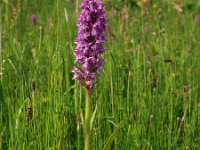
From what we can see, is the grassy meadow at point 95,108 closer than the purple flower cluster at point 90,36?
No

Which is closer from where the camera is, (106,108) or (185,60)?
(106,108)

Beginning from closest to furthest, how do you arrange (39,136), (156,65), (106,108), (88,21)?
(88,21), (39,136), (106,108), (156,65)

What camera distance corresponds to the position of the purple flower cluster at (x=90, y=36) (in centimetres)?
150

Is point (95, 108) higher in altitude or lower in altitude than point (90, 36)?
lower

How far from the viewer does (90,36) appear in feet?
5.01

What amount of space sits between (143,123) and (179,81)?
98cm

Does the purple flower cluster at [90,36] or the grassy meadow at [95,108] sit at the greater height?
the purple flower cluster at [90,36]

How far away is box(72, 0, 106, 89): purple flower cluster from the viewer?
1.50 metres

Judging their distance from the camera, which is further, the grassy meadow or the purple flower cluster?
the grassy meadow

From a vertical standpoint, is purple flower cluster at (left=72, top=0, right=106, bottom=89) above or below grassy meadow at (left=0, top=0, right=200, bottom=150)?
above

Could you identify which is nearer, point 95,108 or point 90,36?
point 90,36

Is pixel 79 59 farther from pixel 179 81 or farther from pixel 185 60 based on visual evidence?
pixel 185 60

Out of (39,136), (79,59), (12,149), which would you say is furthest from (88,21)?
(12,149)

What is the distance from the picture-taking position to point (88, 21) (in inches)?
59.5
